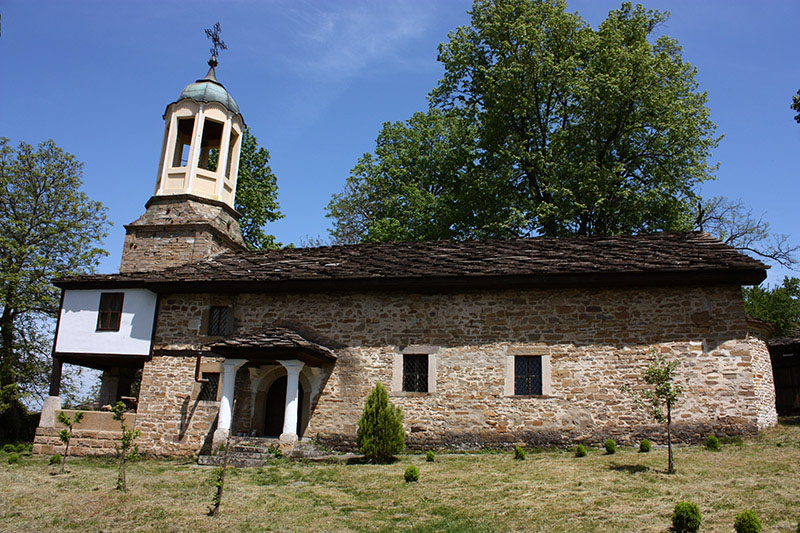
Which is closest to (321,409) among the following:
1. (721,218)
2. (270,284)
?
(270,284)

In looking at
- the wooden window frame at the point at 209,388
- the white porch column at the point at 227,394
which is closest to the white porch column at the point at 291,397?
the white porch column at the point at 227,394

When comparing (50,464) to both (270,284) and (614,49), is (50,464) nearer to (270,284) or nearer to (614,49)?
(270,284)

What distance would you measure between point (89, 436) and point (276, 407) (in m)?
4.59

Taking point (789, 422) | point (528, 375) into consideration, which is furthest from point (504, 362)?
point (789, 422)

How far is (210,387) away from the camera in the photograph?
48.2 feet

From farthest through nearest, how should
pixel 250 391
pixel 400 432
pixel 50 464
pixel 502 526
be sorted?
pixel 250 391 → pixel 50 464 → pixel 400 432 → pixel 502 526

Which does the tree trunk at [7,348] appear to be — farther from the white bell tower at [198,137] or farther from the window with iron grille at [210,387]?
the window with iron grille at [210,387]

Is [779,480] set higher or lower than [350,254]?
lower

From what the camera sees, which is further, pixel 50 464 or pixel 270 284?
pixel 270 284

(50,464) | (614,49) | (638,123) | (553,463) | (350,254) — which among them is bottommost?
(50,464)

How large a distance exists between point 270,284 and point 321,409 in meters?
3.26

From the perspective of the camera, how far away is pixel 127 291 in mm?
15672

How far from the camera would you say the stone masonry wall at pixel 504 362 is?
1230 centimetres

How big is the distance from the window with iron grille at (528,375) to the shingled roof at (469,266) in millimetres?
1660
